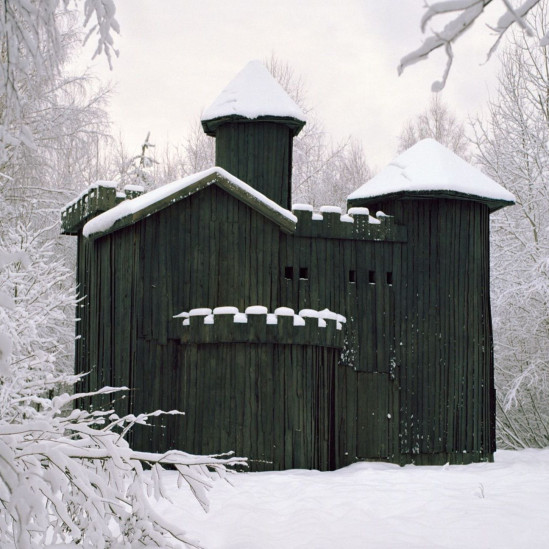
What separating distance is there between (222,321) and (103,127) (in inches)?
297

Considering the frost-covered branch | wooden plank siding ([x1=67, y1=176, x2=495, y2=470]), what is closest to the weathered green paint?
wooden plank siding ([x1=67, y1=176, x2=495, y2=470])

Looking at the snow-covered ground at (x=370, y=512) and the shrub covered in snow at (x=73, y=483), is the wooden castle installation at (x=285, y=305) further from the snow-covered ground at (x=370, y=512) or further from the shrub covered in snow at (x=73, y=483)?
the shrub covered in snow at (x=73, y=483)

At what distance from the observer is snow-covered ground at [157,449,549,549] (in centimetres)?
688

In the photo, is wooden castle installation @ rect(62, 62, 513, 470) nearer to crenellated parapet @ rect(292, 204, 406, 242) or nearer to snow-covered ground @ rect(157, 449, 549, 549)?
crenellated parapet @ rect(292, 204, 406, 242)

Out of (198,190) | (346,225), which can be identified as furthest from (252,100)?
(198,190)

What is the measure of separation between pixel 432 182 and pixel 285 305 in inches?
132

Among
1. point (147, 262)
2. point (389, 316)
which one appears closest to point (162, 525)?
point (147, 262)

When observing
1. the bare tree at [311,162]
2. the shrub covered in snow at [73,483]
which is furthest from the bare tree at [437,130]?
the shrub covered in snow at [73,483]

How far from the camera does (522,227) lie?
765 inches

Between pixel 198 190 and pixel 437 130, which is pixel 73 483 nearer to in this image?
pixel 198 190

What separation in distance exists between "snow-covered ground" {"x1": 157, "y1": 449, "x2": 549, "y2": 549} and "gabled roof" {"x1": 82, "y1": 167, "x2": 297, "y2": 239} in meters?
3.73

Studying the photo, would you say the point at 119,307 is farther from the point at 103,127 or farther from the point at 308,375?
the point at 103,127

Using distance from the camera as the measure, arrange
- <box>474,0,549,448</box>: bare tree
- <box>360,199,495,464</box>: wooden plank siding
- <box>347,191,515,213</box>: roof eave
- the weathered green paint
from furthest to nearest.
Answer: <box>474,0,549,448</box>: bare tree → <box>347,191,515,213</box>: roof eave → <box>360,199,495,464</box>: wooden plank siding → the weathered green paint

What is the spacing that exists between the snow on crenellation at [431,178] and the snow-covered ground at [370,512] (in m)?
5.27
